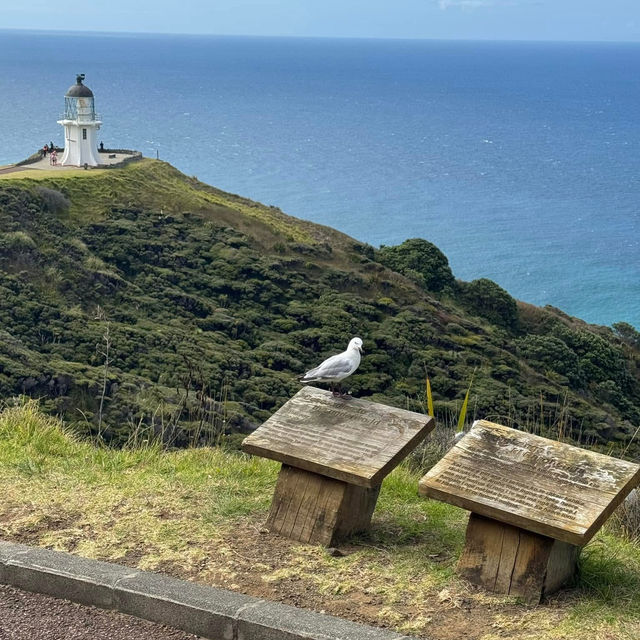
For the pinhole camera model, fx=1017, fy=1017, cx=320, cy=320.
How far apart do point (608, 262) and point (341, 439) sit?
75178mm

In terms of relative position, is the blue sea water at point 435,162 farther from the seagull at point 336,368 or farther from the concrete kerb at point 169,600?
the concrete kerb at point 169,600

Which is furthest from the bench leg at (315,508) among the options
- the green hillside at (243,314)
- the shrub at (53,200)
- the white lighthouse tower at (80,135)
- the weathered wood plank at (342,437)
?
the white lighthouse tower at (80,135)

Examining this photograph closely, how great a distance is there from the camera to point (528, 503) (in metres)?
4.13

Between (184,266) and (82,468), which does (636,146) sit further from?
(82,468)

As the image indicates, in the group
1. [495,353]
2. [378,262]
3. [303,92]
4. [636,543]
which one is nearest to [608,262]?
[378,262]

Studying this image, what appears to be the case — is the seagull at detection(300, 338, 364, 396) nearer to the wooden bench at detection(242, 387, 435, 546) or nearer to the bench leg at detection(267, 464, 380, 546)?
the wooden bench at detection(242, 387, 435, 546)

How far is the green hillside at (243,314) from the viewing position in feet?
94.5

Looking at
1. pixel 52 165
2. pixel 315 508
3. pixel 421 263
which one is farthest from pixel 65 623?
pixel 52 165

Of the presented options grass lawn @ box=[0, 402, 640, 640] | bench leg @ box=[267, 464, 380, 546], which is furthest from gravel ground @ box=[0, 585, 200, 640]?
bench leg @ box=[267, 464, 380, 546]

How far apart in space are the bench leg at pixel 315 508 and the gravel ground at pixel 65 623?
0.95 metres

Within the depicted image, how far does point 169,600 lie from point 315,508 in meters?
0.96

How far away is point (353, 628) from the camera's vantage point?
377cm

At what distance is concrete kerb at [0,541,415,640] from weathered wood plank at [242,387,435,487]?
2.48ft

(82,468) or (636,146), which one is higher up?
(636,146)
